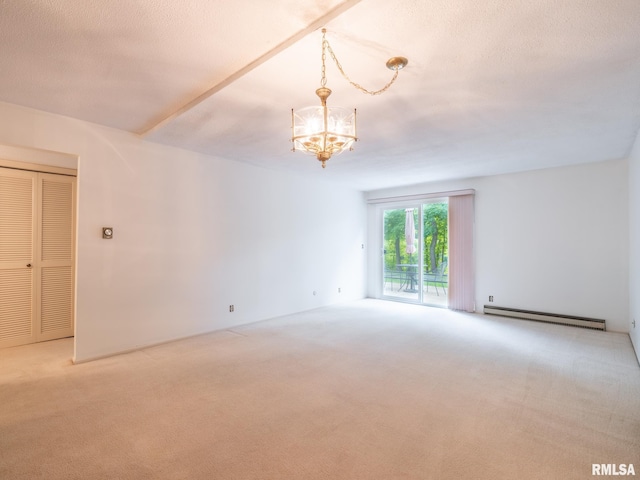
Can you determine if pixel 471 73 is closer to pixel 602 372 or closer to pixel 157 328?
pixel 602 372

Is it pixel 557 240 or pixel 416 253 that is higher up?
pixel 557 240

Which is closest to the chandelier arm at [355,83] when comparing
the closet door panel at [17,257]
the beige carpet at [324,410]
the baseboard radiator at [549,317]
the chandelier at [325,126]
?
the chandelier at [325,126]

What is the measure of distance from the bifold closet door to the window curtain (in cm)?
613

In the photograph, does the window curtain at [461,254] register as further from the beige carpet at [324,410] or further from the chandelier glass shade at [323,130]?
A: the chandelier glass shade at [323,130]

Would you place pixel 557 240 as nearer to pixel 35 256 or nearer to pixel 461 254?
pixel 461 254

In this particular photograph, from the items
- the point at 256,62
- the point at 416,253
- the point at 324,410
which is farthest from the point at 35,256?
the point at 416,253

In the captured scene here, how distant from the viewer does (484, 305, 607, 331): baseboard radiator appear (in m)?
4.69

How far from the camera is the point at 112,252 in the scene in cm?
362

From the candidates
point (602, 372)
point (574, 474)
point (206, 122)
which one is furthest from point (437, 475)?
point (206, 122)

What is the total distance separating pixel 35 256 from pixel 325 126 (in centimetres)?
428

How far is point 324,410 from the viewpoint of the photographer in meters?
2.46

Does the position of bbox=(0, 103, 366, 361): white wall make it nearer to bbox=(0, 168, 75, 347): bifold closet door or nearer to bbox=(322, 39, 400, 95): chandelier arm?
bbox=(0, 168, 75, 347): bifold closet door

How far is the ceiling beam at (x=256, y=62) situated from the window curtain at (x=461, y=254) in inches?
192

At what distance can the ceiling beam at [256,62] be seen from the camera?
1.69m
